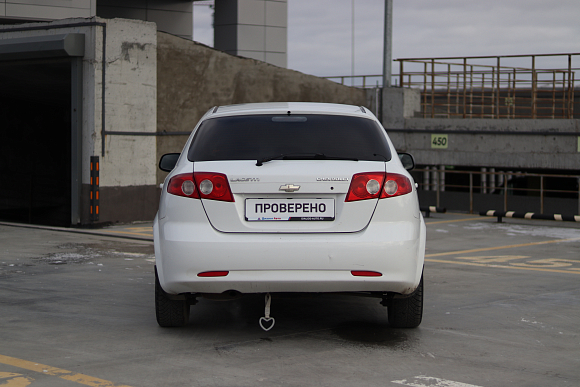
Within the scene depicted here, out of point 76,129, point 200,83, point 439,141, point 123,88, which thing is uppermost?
point 200,83

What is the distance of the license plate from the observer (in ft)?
18.0

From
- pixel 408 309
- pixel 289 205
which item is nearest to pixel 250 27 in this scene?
pixel 408 309

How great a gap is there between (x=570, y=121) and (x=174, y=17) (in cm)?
1897

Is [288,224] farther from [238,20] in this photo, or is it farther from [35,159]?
[238,20]

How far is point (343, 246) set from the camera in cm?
540

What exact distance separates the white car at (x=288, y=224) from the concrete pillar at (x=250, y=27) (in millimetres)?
25554

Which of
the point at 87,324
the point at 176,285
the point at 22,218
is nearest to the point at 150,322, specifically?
the point at 87,324

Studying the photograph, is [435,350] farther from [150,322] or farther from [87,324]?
[87,324]

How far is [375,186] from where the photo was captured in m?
5.57

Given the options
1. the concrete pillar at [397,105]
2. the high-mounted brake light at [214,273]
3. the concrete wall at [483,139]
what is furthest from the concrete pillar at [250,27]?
the high-mounted brake light at [214,273]

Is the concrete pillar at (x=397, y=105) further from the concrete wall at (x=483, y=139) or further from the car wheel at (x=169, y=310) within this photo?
the car wheel at (x=169, y=310)

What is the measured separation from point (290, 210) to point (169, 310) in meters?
1.40

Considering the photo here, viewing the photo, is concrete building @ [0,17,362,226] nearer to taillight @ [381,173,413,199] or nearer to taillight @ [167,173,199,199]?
taillight @ [167,173,199,199]

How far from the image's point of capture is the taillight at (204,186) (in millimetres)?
5523
